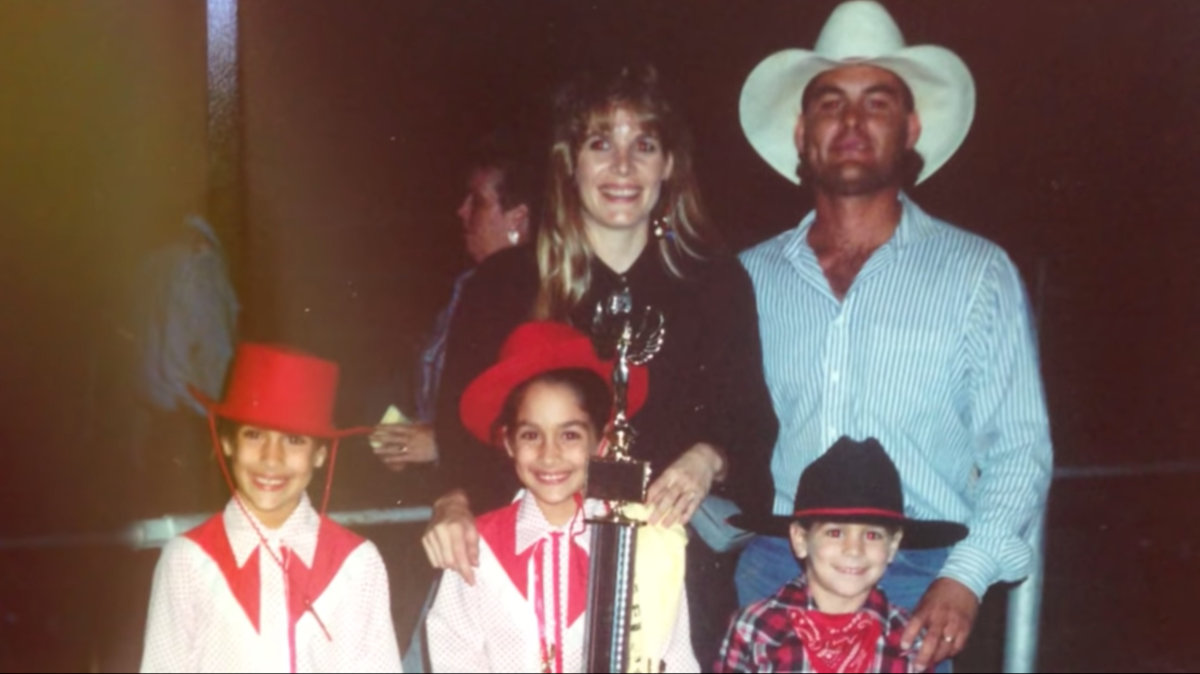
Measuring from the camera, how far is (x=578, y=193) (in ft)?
8.59

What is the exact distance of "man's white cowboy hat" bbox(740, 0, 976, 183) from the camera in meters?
2.62

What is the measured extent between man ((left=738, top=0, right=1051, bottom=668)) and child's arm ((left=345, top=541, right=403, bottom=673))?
0.70 meters

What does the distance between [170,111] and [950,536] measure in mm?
1777

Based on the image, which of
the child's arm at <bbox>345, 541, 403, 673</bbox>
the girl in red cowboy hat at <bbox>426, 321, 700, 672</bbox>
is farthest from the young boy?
the child's arm at <bbox>345, 541, 403, 673</bbox>

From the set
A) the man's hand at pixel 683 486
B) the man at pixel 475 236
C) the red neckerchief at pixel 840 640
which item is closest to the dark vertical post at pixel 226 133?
the man at pixel 475 236

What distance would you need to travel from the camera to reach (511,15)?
8.79 feet

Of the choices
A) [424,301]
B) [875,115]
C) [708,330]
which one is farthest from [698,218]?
[424,301]

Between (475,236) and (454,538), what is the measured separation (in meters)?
0.59

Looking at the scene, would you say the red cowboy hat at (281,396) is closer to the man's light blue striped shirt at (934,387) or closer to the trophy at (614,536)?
the trophy at (614,536)

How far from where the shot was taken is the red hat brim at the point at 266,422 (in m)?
2.57

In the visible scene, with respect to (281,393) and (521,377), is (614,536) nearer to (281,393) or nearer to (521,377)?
(521,377)

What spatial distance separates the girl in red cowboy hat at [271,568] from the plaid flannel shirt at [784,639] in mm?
670

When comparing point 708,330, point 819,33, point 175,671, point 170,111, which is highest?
point 819,33

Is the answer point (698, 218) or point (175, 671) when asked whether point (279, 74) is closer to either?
point (698, 218)
